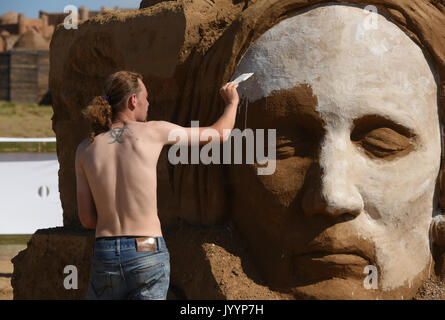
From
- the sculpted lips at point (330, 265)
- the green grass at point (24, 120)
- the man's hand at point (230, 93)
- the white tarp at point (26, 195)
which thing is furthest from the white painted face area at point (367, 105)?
the green grass at point (24, 120)

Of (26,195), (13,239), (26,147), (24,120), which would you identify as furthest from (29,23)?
(26,195)

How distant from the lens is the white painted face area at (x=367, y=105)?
3.87 m

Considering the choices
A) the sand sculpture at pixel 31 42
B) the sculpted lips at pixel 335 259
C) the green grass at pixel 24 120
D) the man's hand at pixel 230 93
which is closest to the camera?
the man's hand at pixel 230 93

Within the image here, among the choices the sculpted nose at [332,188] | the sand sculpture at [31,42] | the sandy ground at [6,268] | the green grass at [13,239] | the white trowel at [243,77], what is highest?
the sand sculpture at [31,42]

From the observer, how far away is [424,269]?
4145 mm

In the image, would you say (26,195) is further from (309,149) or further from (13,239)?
(309,149)

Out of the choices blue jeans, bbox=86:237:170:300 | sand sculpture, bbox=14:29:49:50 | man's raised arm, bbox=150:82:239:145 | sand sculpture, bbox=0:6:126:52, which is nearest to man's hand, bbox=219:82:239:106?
man's raised arm, bbox=150:82:239:145

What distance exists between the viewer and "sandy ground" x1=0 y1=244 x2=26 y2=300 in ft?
22.1

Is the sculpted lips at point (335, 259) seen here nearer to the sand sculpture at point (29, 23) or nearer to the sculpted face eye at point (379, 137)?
the sculpted face eye at point (379, 137)

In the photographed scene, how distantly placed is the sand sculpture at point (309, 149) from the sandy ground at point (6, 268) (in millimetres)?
3001

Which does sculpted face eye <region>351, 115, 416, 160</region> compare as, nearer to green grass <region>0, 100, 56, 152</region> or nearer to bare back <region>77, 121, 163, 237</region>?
bare back <region>77, 121, 163, 237</region>

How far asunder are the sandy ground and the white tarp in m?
0.33

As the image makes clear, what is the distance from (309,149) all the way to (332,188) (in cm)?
32

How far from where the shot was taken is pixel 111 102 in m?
3.34
